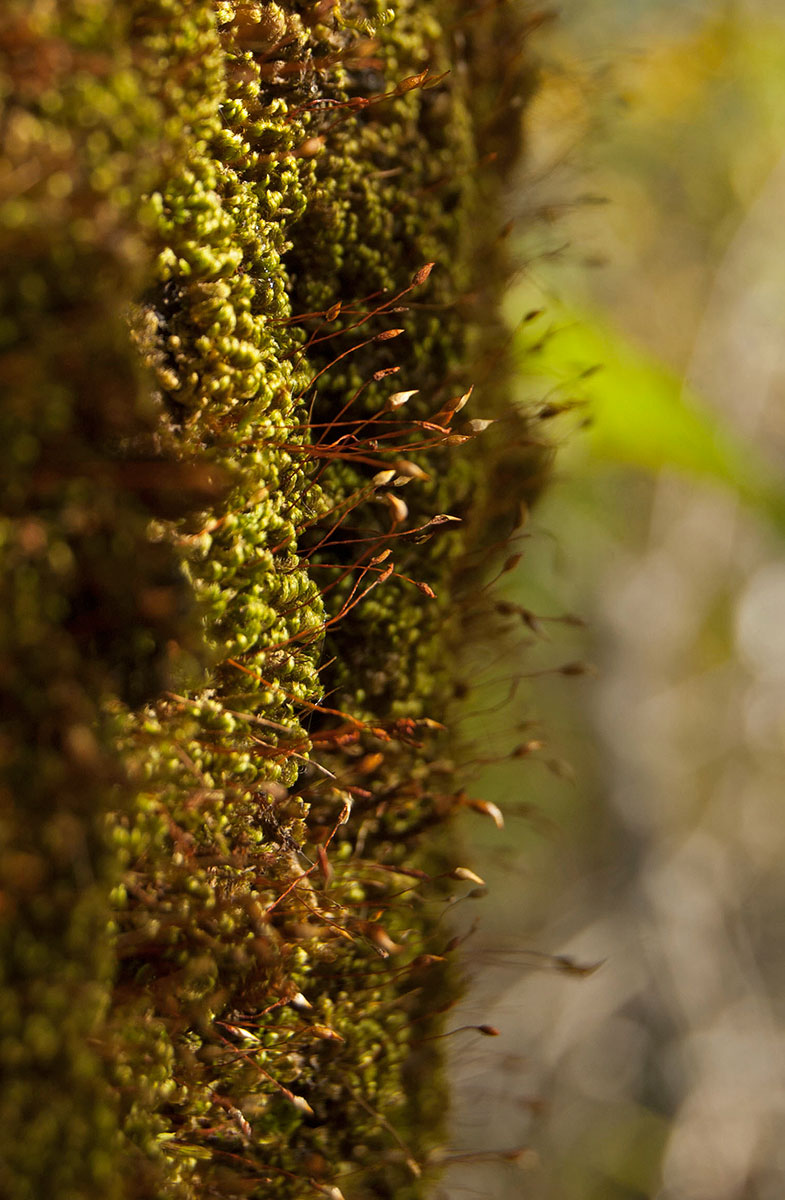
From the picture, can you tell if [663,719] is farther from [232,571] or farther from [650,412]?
[232,571]

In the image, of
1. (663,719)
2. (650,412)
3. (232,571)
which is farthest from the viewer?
(663,719)

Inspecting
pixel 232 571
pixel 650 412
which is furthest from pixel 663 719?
pixel 232 571

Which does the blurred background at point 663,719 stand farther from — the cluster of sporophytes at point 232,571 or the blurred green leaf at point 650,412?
the cluster of sporophytes at point 232,571

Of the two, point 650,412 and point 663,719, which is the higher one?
point 650,412

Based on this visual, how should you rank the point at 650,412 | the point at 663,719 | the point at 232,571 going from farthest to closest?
the point at 663,719, the point at 650,412, the point at 232,571

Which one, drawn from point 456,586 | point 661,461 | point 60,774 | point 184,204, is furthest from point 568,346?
point 60,774

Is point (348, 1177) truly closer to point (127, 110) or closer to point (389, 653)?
point (389, 653)

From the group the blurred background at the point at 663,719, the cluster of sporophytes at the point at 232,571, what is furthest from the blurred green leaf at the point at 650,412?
the blurred background at the point at 663,719
